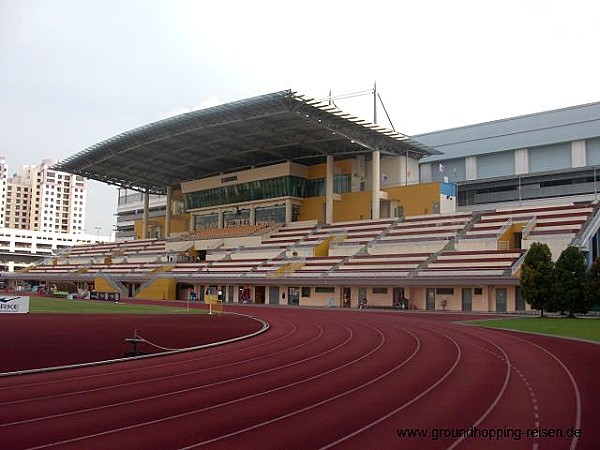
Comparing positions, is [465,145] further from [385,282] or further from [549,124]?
[385,282]

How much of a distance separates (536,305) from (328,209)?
3834 cm

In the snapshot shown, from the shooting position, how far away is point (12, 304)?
3334cm

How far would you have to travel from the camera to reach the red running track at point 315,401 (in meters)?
9.36

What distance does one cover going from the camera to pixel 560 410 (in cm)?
1134

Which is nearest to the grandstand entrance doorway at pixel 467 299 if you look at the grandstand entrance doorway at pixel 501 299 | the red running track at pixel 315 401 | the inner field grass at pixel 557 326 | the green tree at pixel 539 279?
the grandstand entrance doorway at pixel 501 299

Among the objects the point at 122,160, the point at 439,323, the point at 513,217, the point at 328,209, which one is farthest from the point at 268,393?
the point at 122,160

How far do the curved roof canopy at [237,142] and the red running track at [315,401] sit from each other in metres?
41.7

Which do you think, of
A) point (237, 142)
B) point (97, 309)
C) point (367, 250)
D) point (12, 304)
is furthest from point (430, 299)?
point (237, 142)

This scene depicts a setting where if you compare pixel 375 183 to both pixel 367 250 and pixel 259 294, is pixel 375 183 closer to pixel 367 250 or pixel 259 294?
pixel 367 250

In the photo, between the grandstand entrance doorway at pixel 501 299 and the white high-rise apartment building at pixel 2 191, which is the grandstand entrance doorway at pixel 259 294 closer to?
the grandstand entrance doorway at pixel 501 299

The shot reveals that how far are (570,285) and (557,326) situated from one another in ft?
21.9

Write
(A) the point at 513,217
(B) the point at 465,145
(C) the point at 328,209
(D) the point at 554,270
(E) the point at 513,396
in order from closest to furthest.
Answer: (E) the point at 513,396
(D) the point at 554,270
(A) the point at 513,217
(C) the point at 328,209
(B) the point at 465,145

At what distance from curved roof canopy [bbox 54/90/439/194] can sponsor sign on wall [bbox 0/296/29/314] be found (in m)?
31.5

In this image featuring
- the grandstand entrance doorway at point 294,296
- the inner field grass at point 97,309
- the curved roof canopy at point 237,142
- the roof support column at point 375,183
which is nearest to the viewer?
the inner field grass at point 97,309
